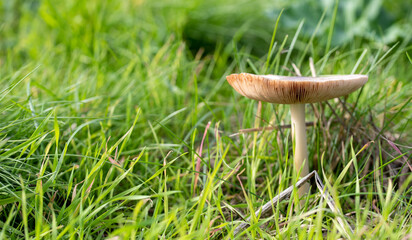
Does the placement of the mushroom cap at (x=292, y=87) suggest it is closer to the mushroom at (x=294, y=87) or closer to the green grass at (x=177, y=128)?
the mushroom at (x=294, y=87)

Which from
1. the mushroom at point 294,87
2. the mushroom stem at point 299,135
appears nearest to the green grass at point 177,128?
the mushroom stem at point 299,135

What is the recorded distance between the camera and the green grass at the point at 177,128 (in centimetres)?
139

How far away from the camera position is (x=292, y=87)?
134cm

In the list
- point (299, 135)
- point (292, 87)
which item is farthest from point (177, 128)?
point (292, 87)

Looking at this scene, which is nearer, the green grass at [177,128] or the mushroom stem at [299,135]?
the green grass at [177,128]

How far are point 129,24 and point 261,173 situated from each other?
2167 mm

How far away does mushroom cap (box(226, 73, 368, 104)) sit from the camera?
1318 mm

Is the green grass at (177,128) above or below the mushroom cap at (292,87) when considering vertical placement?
below

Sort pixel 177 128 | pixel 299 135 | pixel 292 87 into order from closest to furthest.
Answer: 1. pixel 292 87
2. pixel 299 135
3. pixel 177 128

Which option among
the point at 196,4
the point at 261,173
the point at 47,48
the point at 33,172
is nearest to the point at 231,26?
the point at 196,4

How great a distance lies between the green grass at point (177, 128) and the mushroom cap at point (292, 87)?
0.26 meters

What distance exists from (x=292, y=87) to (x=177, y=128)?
3.62 feet

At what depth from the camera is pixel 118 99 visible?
226 centimetres

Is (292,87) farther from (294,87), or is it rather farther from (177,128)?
(177,128)
